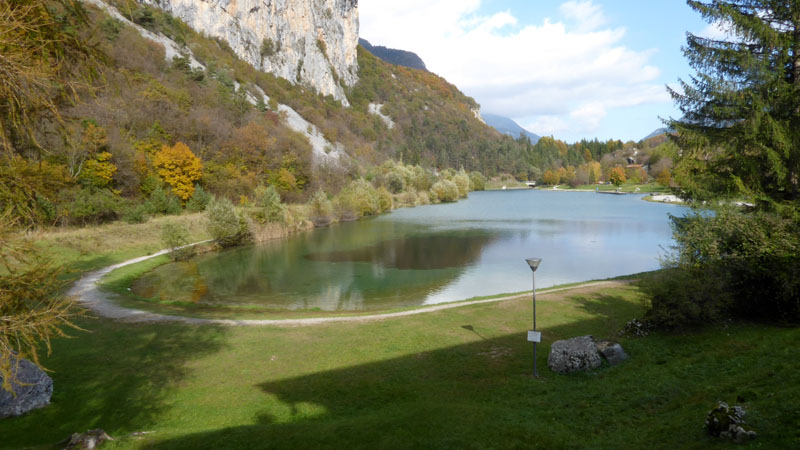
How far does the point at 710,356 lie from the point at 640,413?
11.3 feet

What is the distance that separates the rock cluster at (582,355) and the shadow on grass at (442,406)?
29cm

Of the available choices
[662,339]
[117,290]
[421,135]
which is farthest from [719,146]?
[421,135]

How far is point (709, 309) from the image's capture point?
440 inches

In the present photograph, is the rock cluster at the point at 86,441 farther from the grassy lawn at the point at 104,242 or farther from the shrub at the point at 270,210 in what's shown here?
the shrub at the point at 270,210

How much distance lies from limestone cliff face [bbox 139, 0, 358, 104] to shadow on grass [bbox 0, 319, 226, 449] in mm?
94356

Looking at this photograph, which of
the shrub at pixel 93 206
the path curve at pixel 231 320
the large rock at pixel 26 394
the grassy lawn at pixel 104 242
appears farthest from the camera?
the shrub at pixel 93 206

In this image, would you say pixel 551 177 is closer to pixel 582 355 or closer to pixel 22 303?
pixel 582 355

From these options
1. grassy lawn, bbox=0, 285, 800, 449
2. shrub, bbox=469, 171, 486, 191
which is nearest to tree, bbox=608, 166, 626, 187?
shrub, bbox=469, 171, 486, 191

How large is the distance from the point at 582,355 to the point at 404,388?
443cm

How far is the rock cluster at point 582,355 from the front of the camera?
10.3 metres

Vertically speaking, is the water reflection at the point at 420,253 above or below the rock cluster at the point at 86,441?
below

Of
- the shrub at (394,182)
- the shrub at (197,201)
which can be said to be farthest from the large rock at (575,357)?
the shrub at (394,182)

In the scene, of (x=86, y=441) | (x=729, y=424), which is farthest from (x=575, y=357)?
(x=86, y=441)

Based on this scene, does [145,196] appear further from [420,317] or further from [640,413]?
[640,413]
